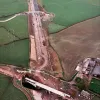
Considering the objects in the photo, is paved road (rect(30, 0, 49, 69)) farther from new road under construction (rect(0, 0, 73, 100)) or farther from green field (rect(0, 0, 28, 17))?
green field (rect(0, 0, 28, 17))

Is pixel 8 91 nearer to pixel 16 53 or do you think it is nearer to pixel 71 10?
pixel 16 53

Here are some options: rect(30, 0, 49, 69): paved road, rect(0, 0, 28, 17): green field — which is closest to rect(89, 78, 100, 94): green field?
rect(30, 0, 49, 69): paved road

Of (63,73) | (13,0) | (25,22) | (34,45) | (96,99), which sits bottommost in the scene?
(96,99)

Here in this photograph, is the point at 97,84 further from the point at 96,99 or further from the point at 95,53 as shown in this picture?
the point at 95,53

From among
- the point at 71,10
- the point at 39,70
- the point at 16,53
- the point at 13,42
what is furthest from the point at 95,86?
the point at 71,10

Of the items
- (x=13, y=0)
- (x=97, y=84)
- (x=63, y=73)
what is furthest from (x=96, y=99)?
(x=13, y=0)
